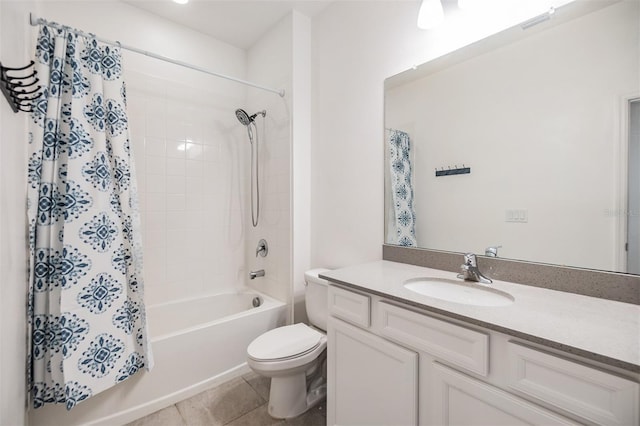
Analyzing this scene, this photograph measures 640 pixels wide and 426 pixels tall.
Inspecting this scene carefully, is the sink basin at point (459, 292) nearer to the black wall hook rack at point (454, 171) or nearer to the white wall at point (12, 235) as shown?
the black wall hook rack at point (454, 171)

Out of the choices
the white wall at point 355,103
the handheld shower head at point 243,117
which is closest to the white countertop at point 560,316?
the white wall at point 355,103

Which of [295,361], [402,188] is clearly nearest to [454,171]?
[402,188]

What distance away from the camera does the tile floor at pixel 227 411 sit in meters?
1.53

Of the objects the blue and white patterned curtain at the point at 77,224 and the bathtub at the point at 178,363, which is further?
the bathtub at the point at 178,363

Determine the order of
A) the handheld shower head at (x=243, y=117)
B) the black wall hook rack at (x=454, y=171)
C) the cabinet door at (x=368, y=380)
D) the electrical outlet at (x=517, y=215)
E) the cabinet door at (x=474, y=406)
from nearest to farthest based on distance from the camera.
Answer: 1. the cabinet door at (x=474, y=406)
2. the cabinet door at (x=368, y=380)
3. the electrical outlet at (x=517, y=215)
4. the black wall hook rack at (x=454, y=171)
5. the handheld shower head at (x=243, y=117)

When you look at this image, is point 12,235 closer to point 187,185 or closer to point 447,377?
point 187,185

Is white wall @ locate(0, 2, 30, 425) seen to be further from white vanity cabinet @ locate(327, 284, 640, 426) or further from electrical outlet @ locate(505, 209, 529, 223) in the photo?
electrical outlet @ locate(505, 209, 529, 223)

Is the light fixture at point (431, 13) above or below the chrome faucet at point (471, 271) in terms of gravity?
above

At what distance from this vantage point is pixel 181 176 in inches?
90.3

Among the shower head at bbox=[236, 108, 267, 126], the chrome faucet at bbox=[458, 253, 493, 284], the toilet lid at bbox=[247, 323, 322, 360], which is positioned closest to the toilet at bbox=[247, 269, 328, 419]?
the toilet lid at bbox=[247, 323, 322, 360]

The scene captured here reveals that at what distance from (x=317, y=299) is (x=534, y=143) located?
4.70 ft

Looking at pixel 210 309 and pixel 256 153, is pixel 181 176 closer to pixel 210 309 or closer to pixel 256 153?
pixel 256 153

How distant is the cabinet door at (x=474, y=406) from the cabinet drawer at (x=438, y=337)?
5cm

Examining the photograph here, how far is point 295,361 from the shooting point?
58.1 inches
